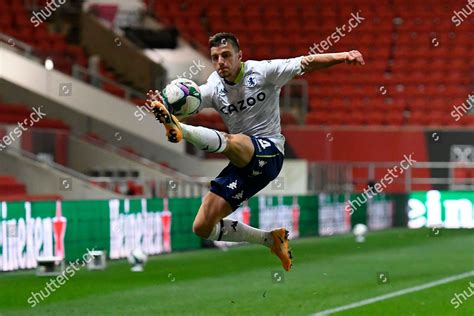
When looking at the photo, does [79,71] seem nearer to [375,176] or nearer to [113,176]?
[113,176]

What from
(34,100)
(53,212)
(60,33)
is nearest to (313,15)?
(60,33)

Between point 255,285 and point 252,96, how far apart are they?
432 cm

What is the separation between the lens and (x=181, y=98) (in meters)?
10.3

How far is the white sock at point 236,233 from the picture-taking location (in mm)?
11602

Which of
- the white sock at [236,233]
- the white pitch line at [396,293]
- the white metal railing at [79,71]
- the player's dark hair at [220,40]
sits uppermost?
the white metal railing at [79,71]

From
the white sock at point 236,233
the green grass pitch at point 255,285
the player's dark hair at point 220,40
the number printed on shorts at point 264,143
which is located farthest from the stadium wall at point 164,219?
the player's dark hair at point 220,40

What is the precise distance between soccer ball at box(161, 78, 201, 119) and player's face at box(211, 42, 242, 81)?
1.08ft

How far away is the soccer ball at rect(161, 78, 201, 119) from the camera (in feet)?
33.7

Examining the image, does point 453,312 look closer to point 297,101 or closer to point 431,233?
point 431,233

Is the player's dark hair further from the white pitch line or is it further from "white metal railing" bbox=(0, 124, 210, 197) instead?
"white metal railing" bbox=(0, 124, 210, 197)

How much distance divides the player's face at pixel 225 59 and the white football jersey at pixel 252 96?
22 cm

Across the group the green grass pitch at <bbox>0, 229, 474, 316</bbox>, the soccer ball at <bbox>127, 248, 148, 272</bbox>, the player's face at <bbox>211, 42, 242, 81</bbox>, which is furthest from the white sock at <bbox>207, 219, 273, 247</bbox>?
the soccer ball at <bbox>127, 248, 148, 272</bbox>

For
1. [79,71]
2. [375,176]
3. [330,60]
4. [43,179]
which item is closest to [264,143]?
[330,60]

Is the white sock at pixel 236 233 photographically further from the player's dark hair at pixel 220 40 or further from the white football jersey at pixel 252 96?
the player's dark hair at pixel 220 40
